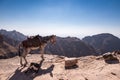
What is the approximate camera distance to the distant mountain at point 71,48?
128 meters

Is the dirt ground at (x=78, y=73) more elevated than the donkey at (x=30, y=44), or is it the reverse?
the donkey at (x=30, y=44)

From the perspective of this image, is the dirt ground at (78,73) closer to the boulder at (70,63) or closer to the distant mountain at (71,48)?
the boulder at (70,63)

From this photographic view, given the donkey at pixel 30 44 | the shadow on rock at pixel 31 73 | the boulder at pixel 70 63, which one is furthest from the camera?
the donkey at pixel 30 44

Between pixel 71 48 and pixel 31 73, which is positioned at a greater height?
pixel 31 73

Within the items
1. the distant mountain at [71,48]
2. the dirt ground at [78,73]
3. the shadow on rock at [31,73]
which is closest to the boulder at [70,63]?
the dirt ground at [78,73]

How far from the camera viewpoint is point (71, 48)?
136 meters

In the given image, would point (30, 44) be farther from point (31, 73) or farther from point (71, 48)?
point (71, 48)

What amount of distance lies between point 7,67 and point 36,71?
15.9 feet

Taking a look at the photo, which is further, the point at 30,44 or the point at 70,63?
the point at 30,44

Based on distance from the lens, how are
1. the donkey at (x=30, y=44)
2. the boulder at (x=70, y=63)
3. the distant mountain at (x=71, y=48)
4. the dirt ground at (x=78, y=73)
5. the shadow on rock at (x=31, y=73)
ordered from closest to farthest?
the dirt ground at (x=78, y=73) → the shadow on rock at (x=31, y=73) → the boulder at (x=70, y=63) → the donkey at (x=30, y=44) → the distant mountain at (x=71, y=48)

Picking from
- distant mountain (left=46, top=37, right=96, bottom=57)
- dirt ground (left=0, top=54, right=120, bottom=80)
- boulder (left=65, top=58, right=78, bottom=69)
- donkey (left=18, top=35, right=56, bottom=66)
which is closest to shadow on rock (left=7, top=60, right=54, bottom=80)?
Answer: dirt ground (left=0, top=54, right=120, bottom=80)

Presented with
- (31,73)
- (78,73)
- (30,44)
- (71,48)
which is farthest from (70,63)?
(71,48)

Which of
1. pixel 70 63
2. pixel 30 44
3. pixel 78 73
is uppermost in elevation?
pixel 30 44

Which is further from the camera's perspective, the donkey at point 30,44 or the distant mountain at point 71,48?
the distant mountain at point 71,48
